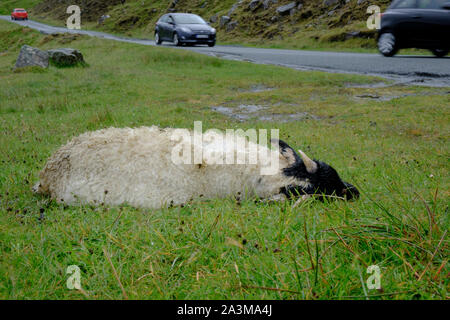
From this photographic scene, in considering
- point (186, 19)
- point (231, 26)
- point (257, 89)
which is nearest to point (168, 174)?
Answer: point (257, 89)

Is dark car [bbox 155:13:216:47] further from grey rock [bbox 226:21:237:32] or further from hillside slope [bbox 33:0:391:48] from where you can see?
grey rock [bbox 226:21:237:32]

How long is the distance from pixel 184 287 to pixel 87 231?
114 cm

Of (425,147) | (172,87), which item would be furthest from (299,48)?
(425,147)

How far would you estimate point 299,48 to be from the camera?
80.2 ft

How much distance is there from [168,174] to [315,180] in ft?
5.11

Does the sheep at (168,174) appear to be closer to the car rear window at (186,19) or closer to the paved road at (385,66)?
the paved road at (385,66)

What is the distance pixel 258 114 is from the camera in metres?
8.58

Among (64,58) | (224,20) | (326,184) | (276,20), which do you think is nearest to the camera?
(326,184)

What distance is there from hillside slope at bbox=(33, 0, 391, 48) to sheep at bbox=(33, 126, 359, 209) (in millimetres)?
19486

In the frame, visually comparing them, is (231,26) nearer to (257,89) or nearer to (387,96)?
(257,89)

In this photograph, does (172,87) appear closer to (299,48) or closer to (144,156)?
(144,156)

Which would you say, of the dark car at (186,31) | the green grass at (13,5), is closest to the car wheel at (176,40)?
the dark car at (186,31)

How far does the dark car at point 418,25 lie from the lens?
14242 mm

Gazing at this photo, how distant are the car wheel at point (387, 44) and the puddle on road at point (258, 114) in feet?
31.6
